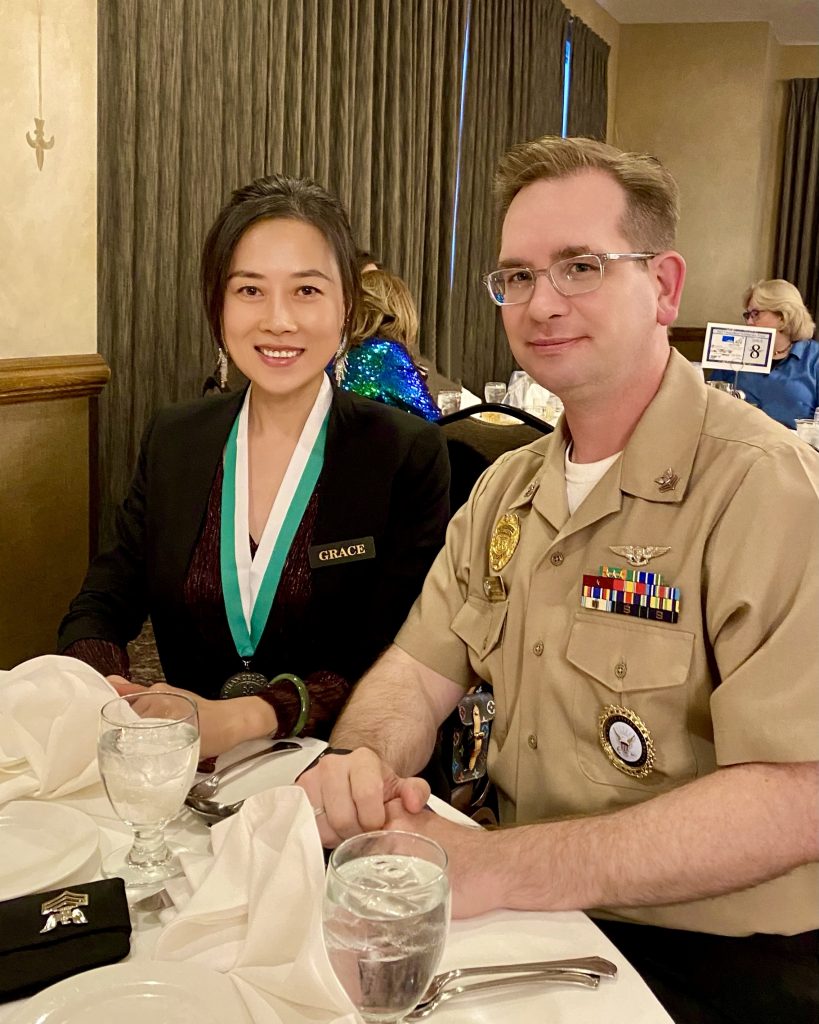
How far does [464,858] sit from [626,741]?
37 centimetres

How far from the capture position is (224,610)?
1945mm

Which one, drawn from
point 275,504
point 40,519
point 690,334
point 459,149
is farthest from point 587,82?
point 275,504

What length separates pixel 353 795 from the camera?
118cm

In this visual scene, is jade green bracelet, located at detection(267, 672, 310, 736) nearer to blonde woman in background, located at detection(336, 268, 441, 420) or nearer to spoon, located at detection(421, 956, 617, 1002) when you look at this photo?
spoon, located at detection(421, 956, 617, 1002)

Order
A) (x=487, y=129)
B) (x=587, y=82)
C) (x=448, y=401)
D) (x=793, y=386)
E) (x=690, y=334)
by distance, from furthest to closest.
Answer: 1. (x=690, y=334)
2. (x=587, y=82)
3. (x=487, y=129)
4. (x=793, y=386)
5. (x=448, y=401)

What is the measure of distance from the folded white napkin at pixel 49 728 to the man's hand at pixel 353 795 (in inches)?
10.3

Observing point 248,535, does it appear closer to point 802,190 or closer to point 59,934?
point 59,934

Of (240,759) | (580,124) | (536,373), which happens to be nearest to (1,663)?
(240,759)

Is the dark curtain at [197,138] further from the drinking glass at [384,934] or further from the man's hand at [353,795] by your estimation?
the drinking glass at [384,934]

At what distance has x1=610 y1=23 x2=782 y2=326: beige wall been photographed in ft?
29.4

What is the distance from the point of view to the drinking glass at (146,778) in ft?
3.31

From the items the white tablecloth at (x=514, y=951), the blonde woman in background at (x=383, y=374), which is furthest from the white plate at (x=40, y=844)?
the blonde woman in background at (x=383, y=374)

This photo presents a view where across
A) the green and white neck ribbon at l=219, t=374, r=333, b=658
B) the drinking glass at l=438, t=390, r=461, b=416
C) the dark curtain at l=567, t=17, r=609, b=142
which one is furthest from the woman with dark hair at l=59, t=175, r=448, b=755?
the dark curtain at l=567, t=17, r=609, b=142

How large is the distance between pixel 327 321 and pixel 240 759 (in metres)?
0.99
